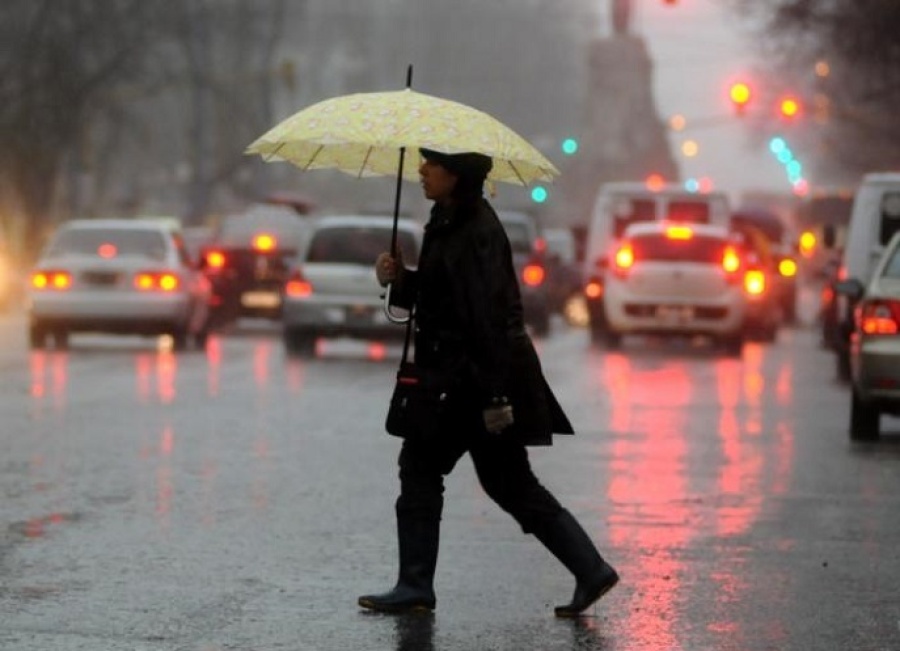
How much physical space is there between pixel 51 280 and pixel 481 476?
2104 cm

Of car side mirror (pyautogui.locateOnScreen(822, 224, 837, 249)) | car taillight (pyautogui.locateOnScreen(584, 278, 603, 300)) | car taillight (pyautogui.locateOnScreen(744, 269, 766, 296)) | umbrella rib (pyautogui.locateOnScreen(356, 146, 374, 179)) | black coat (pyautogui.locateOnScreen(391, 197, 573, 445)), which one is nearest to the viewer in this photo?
black coat (pyautogui.locateOnScreen(391, 197, 573, 445))

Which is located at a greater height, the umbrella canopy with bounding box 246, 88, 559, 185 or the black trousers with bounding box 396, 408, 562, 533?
the umbrella canopy with bounding box 246, 88, 559, 185

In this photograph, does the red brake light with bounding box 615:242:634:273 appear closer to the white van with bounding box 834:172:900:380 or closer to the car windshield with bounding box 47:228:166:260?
the car windshield with bounding box 47:228:166:260

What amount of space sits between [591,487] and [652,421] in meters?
5.52

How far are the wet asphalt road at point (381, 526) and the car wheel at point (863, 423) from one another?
0.26 meters

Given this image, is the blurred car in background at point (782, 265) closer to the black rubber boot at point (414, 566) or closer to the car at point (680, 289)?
the car at point (680, 289)

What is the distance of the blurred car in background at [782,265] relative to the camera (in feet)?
142

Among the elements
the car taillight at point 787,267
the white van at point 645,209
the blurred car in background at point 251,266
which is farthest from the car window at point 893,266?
the car taillight at point 787,267

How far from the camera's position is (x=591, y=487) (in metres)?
15.3

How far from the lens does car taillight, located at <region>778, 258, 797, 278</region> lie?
4628 cm

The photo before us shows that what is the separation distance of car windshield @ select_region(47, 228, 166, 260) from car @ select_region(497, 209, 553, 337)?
25.3 ft

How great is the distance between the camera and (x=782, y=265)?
1832 inches

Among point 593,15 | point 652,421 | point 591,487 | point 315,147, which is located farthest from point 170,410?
point 593,15

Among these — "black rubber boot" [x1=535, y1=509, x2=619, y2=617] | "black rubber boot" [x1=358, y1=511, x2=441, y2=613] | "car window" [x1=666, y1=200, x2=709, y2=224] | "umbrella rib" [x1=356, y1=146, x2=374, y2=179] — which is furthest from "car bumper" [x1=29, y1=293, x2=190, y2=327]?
"black rubber boot" [x1=535, y1=509, x2=619, y2=617]
